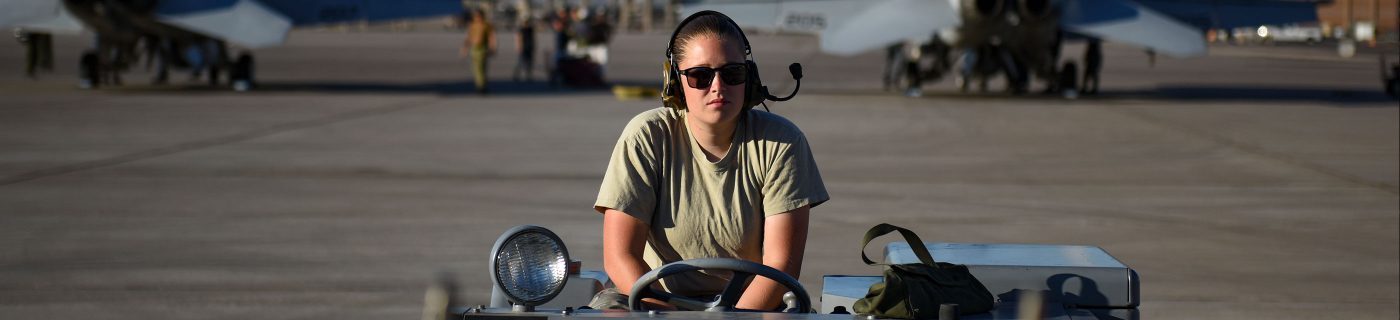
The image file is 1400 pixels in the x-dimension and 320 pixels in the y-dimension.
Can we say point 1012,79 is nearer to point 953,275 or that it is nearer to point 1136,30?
point 1136,30

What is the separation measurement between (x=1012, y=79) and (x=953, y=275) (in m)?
25.0

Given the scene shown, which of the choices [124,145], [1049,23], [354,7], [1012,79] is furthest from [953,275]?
[354,7]

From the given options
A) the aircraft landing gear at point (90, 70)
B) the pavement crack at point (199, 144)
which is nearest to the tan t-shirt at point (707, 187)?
the pavement crack at point (199, 144)

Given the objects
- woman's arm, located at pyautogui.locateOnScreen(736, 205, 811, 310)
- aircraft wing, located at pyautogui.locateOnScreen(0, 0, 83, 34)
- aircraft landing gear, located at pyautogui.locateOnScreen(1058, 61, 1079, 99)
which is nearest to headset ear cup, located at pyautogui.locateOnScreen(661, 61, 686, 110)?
woman's arm, located at pyautogui.locateOnScreen(736, 205, 811, 310)

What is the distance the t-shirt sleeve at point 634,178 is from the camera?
436cm

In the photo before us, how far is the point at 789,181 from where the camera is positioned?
4.37m

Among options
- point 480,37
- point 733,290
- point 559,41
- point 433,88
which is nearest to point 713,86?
point 733,290

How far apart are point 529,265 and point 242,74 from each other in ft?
86.7

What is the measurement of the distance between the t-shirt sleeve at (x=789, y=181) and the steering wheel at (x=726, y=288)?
389mm

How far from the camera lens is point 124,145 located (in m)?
16.8

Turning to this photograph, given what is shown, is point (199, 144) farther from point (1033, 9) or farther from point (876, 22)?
point (1033, 9)

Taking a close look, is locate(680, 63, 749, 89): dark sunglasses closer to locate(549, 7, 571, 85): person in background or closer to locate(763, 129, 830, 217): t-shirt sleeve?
locate(763, 129, 830, 217): t-shirt sleeve

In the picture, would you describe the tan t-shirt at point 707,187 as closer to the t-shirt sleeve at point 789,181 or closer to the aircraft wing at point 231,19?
the t-shirt sleeve at point 789,181

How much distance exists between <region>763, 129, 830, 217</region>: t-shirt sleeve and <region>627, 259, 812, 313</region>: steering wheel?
0.39 meters
